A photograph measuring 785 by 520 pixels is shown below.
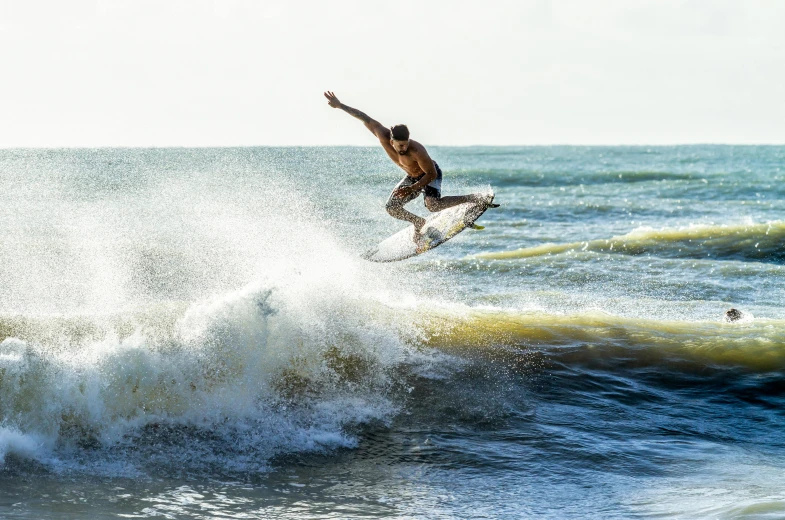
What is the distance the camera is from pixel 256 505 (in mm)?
6492

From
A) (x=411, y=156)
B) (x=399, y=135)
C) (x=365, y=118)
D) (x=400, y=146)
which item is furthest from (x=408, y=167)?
(x=365, y=118)

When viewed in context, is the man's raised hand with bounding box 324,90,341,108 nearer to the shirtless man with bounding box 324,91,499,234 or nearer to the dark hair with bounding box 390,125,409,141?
the shirtless man with bounding box 324,91,499,234

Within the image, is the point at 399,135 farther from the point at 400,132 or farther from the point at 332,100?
the point at 332,100

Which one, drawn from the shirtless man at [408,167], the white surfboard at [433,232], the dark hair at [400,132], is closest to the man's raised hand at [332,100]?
the shirtless man at [408,167]

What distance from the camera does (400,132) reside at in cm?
946

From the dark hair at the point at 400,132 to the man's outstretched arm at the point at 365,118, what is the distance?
0.19m

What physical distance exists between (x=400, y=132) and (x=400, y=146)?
0.68 feet

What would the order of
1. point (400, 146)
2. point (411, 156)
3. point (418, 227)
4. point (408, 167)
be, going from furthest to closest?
1. point (418, 227)
2. point (408, 167)
3. point (411, 156)
4. point (400, 146)

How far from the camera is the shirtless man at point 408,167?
946 cm

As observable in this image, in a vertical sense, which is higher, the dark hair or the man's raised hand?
the man's raised hand

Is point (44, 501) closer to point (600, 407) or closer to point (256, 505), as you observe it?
point (256, 505)

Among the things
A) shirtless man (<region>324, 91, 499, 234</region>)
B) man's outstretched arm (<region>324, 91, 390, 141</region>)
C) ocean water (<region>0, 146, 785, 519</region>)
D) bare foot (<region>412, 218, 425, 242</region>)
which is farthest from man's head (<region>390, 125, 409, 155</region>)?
ocean water (<region>0, 146, 785, 519</region>)

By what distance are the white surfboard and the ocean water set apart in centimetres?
72

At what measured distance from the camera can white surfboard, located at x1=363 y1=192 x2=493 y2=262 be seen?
10.5 m
